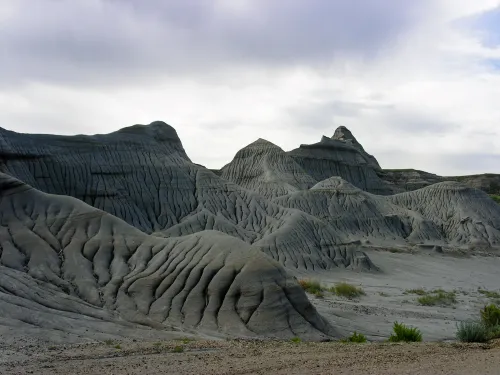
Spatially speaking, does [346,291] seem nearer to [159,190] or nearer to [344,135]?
[159,190]

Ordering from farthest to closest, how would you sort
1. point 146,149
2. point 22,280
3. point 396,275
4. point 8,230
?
point 146,149
point 396,275
point 8,230
point 22,280

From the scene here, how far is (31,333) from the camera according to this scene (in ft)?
63.4

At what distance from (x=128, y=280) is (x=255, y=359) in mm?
15320

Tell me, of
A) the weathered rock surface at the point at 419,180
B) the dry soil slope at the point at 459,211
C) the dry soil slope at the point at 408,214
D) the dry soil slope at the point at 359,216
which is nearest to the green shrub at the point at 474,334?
the dry soil slope at the point at 408,214

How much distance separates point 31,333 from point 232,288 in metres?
9.00

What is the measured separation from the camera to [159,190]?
59.6m

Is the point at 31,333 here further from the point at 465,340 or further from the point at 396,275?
the point at 396,275

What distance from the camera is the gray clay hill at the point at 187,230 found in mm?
25516

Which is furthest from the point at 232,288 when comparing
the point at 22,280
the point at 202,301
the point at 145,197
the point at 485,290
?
the point at 145,197

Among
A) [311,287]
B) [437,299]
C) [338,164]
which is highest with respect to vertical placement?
[338,164]

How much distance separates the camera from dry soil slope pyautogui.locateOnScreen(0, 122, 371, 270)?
5347 cm

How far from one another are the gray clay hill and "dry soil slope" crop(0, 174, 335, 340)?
0.06 metres

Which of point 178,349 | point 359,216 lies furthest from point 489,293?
point 178,349

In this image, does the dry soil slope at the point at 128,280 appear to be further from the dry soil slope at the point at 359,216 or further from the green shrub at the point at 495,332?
the dry soil slope at the point at 359,216
